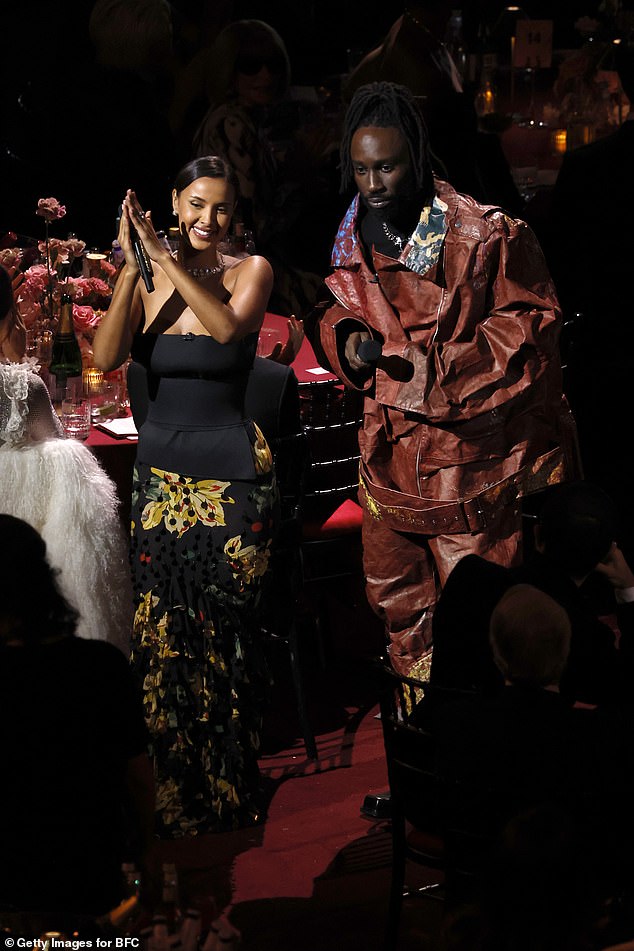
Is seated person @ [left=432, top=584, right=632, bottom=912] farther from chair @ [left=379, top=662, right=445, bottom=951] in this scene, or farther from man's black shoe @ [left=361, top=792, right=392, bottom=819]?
man's black shoe @ [left=361, top=792, right=392, bottom=819]

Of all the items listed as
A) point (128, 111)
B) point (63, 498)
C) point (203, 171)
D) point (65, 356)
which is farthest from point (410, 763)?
point (128, 111)

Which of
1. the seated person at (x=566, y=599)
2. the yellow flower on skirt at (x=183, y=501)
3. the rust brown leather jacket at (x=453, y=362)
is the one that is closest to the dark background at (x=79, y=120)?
the rust brown leather jacket at (x=453, y=362)

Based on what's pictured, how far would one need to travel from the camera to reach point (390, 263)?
3.64 m

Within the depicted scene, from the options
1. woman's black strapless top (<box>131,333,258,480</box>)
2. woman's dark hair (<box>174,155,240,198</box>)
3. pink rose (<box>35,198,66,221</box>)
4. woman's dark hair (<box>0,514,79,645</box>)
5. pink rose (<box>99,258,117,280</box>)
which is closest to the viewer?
woman's dark hair (<box>0,514,79,645</box>)

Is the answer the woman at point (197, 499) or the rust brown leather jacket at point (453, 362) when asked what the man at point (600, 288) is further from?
the woman at point (197, 499)

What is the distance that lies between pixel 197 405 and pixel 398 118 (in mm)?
897

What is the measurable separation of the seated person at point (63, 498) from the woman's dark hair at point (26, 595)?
3.63 feet

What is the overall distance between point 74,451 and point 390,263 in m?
1.02

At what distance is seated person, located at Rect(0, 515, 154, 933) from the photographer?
254 cm

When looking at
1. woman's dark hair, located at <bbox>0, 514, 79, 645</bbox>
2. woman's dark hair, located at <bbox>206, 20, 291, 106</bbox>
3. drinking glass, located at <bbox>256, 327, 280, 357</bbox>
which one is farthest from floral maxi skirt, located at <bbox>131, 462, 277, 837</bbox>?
woman's dark hair, located at <bbox>206, 20, 291, 106</bbox>

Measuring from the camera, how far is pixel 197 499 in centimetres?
373

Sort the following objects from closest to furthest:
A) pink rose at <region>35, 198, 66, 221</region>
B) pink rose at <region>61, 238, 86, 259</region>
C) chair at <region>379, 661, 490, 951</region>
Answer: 1. chair at <region>379, 661, 490, 951</region>
2. pink rose at <region>35, 198, 66, 221</region>
3. pink rose at <region>61, 238, 86, 259</region>

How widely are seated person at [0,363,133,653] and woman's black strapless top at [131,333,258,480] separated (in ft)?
0.99

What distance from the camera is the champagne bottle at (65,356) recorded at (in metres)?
4.48
